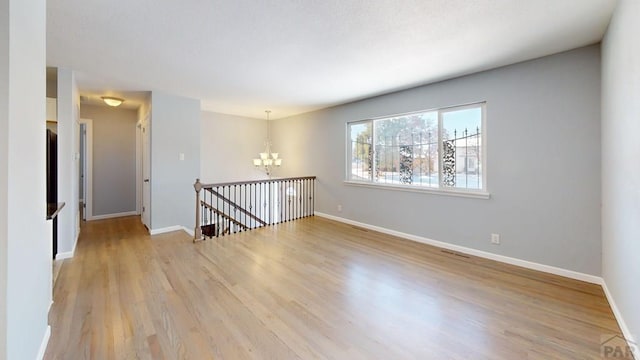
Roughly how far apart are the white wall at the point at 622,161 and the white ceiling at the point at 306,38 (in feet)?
1.11

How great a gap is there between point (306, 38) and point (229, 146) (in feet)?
15.2

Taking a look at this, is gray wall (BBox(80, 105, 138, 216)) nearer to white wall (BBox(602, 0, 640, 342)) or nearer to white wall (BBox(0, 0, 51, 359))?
white wall (BBox(0, 0, 51, 359))

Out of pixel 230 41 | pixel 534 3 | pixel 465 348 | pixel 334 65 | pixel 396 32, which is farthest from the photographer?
pixel 334 65

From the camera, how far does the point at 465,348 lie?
177 centimetres

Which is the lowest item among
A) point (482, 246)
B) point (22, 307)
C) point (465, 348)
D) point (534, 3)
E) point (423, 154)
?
point (465, 348)

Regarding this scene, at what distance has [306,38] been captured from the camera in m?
2.48

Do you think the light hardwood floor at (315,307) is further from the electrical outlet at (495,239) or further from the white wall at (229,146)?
the white wall at (229,146)

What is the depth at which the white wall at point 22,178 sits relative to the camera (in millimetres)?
1120

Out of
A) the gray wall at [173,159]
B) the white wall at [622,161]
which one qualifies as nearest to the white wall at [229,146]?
the gray wall at [173,159]

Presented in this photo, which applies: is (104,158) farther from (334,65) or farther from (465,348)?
(465,348)

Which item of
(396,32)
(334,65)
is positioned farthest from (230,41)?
(396,32)

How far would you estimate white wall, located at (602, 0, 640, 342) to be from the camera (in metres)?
1.65

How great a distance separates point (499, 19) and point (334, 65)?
1.64 metres

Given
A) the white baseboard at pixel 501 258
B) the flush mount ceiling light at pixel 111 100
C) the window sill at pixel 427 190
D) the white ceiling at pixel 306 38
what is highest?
the flush mount ceiling light at pixel 111 100
